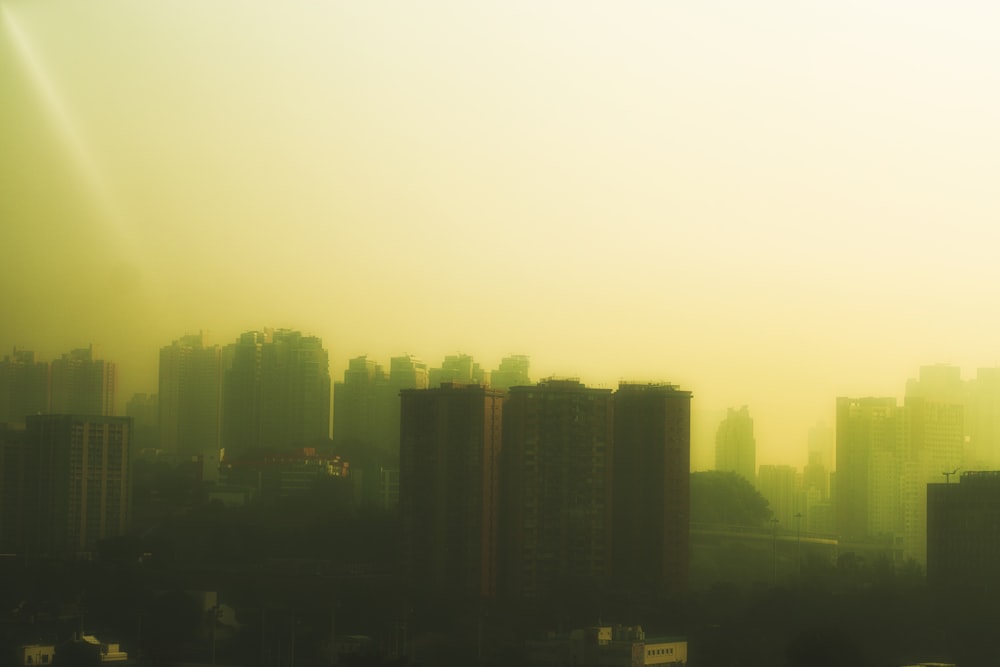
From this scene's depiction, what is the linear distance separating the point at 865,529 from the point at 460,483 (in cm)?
599

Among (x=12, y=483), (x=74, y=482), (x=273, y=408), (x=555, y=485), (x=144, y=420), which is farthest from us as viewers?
(x=273, y=408)

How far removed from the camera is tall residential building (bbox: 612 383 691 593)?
11234 mm

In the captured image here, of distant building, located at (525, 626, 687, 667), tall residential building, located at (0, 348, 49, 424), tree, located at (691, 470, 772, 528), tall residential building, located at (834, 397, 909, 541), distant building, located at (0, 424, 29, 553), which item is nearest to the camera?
distant building, located at (525, 626, 687, 667)

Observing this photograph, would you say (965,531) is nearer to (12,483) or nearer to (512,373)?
(512,373)

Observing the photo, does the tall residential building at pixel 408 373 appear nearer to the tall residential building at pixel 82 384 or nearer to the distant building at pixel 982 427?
the tall residential building at pixel 82 384

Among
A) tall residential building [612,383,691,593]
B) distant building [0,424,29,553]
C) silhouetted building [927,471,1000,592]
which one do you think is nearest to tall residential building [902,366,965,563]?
silhouetted building [927,471,1000,592]

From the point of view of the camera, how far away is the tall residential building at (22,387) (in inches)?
413

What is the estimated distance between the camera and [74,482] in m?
12.4

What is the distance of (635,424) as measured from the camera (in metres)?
11.5

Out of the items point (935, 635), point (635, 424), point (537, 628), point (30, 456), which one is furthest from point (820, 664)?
point (30, 456)

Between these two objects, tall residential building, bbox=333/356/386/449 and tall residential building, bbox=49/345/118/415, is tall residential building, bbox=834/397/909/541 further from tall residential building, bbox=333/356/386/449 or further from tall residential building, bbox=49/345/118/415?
tall residential building, bbox=49/345/118/415

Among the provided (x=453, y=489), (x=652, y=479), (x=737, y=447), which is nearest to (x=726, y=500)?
(x=737, y=447)

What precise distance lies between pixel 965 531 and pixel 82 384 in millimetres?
5484

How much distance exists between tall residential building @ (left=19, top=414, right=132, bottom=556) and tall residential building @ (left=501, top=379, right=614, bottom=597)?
2.98 metres
